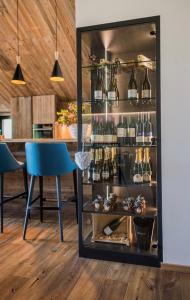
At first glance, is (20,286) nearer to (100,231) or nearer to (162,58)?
(100,231)

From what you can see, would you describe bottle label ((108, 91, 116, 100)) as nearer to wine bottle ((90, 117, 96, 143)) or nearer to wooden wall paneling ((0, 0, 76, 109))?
wine bottle ((90, 117, 96, 143))

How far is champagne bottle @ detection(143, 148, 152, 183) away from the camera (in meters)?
2.32

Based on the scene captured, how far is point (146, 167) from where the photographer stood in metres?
2.38

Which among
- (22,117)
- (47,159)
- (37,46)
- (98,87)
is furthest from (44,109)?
(98,87)

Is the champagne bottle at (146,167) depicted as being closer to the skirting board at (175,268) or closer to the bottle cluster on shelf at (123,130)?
the bottle cluster on shelf at (123,130)

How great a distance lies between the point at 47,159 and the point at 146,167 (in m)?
0.98

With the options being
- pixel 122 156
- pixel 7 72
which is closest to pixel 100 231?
pixel 122 156

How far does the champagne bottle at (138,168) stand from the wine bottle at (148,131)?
0.11 meters

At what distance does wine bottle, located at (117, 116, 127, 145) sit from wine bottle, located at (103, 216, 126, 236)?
0.72 metres

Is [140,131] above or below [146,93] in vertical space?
below

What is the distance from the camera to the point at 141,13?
6.77 feet

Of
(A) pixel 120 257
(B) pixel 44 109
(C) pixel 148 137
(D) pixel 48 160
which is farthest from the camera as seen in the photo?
(B) pixel 44 109

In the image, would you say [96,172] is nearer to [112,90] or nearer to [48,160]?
[48,160]

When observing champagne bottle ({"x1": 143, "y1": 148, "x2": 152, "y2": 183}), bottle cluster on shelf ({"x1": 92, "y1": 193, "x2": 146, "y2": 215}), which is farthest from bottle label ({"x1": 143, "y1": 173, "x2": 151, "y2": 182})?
bottle cluster on shelf ({"x1": 92, "y1": 193, "x2": 146, "y2": 215})
